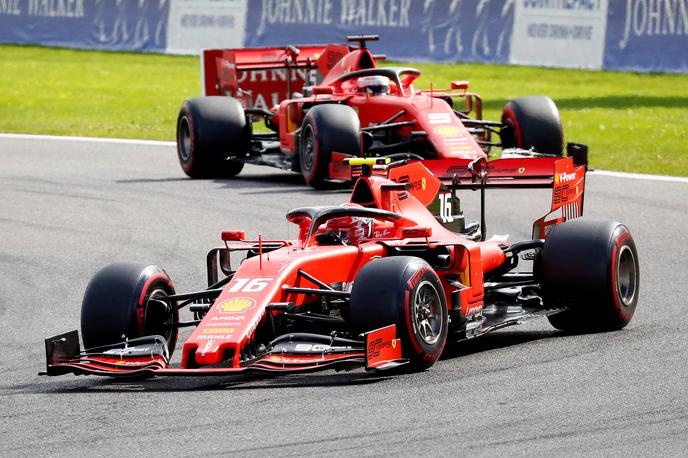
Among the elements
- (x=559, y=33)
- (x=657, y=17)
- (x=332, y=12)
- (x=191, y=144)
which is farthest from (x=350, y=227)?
(x=332, y=12)

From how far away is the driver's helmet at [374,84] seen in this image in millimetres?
18578

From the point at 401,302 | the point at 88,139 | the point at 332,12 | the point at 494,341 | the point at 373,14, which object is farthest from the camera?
the point at 332,12

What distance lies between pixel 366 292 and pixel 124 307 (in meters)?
1.46

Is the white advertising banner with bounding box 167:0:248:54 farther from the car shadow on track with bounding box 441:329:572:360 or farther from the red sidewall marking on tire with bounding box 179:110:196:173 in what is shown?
the car shadow on track with bounding box 441:329:572:360

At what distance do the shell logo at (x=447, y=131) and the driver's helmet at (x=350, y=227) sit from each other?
7953 mm

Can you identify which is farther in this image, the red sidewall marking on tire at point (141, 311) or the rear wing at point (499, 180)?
the rear wing at point (499, 180)

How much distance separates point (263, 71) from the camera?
20.8 metres

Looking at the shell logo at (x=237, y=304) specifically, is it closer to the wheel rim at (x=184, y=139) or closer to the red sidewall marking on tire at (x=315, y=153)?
the red sidewall marking on tire at (x=315, y=153)

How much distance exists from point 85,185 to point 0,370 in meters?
9.33

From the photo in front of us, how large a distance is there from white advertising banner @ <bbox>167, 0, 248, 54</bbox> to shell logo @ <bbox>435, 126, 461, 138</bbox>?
619 inches

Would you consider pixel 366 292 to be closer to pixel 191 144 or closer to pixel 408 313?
pixel 408 313

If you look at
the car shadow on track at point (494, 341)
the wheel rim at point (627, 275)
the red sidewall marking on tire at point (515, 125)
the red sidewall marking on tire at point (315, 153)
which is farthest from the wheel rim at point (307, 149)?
the wheel rim at point (627, 275)

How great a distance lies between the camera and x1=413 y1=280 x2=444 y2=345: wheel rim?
8453 millimetres

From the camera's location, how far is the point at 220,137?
18.8m
